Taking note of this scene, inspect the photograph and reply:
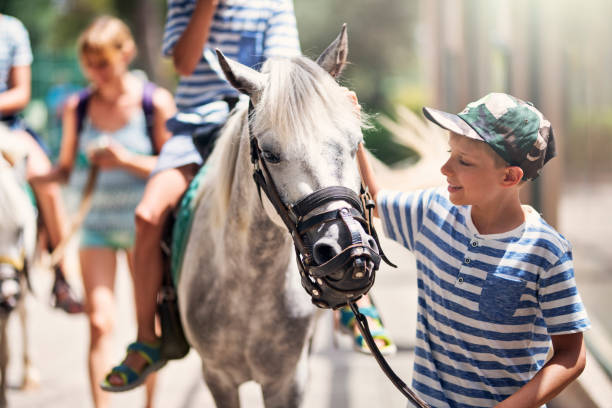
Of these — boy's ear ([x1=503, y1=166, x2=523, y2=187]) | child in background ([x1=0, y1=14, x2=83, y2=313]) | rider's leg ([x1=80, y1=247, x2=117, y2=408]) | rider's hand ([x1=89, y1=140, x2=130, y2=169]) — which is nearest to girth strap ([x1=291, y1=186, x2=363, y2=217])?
boy's ear ([x1=503, y1=166, x2=523, y2=187])

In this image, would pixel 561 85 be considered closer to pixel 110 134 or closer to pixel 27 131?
pixel 110 134

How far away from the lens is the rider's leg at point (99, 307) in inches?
138

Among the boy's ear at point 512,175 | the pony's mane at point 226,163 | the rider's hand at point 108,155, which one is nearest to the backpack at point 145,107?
the rider's hand at point 108,155

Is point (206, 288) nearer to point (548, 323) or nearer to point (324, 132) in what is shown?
point (324, 132)

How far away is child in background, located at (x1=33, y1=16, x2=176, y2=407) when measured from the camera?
3.86m

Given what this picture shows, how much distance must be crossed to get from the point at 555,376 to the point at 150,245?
167cm

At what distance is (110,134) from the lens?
3.96 metres

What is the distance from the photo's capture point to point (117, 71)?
3.95 meters

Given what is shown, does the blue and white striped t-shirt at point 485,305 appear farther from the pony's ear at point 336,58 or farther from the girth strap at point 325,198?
the pony's ear at point 336,58

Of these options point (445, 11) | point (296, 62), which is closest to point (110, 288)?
point (296, 62)

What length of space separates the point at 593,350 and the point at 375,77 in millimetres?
33170

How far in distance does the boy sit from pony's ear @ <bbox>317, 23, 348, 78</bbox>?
398 mm

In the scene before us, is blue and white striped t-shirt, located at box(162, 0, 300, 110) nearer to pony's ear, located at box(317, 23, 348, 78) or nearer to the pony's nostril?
pony's ear, located at box(317, 23, 348, 78)

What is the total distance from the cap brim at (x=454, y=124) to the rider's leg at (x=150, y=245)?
4.22 feet
